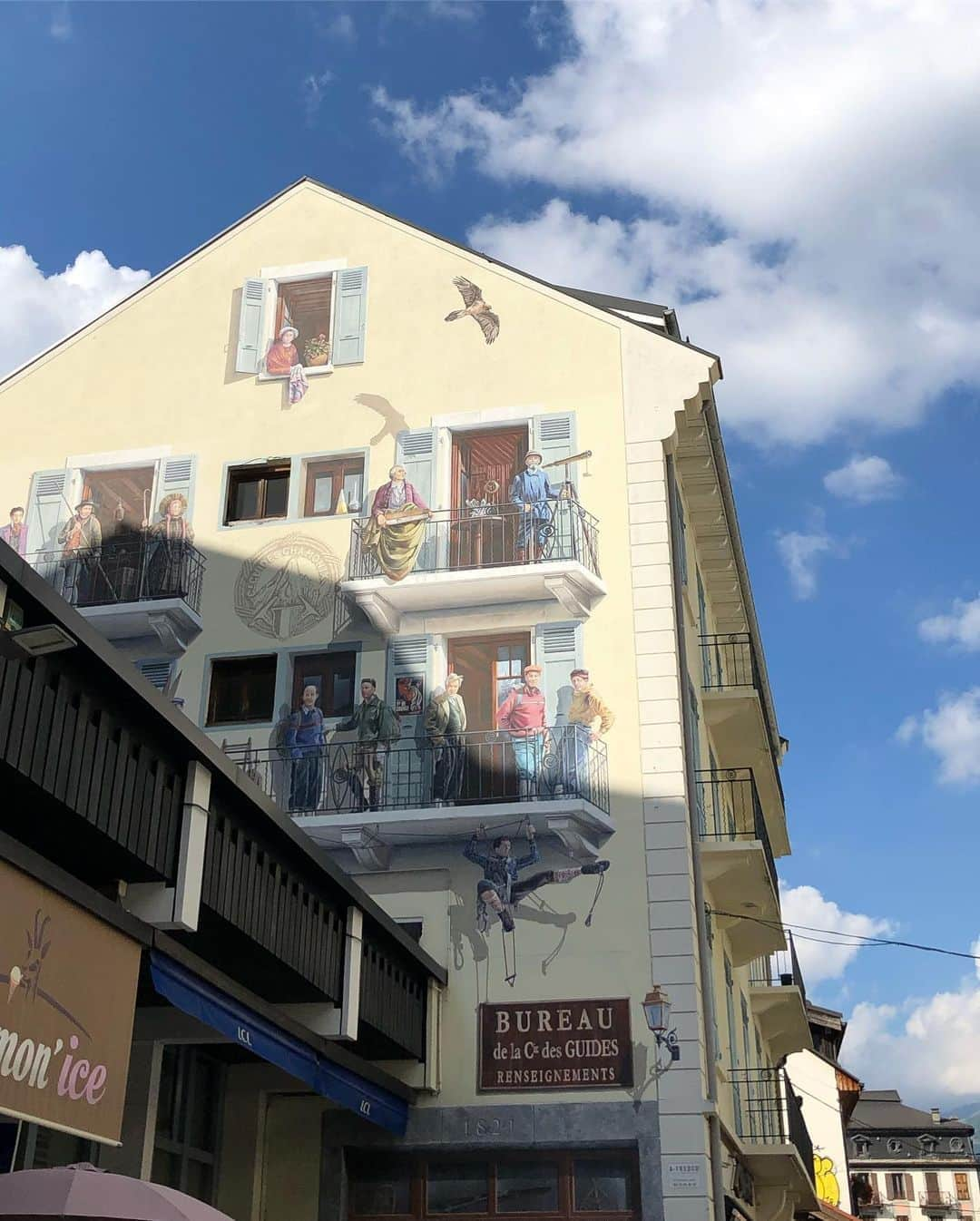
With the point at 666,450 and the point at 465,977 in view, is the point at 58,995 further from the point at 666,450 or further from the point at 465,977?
the point at 666,450

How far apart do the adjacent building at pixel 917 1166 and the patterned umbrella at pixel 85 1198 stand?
106185 millimetres

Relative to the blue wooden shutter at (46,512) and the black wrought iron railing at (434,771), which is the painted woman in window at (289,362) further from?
the black wrought iron railing at (434,771)

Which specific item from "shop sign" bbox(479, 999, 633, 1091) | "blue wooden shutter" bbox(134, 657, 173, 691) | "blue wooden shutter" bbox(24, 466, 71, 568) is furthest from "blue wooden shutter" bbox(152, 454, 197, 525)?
"shop sign" bbox(479, 999, 633, 1091)

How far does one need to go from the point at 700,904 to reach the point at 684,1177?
3236 mm

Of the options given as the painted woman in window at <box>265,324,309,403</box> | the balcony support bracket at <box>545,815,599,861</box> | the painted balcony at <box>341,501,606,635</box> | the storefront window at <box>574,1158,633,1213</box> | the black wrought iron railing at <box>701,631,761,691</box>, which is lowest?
the storefront window at <box>574,1158,633,1213</box>

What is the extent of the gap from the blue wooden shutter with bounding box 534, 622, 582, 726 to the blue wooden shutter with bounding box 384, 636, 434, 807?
4.99 ft

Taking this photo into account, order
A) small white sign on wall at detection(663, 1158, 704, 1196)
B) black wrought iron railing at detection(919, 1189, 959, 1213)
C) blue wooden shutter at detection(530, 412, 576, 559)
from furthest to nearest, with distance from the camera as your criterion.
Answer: black wrought iron railing at detection(919, 1189, 959, 1213) < blue wooden shutter at detection(530, 412, 576, 559) < small white sign on wall at detection(663, 1158, 704, 1196)

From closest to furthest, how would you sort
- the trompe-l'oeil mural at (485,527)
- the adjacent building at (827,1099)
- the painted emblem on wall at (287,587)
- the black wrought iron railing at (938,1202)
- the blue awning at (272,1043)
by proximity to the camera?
the blue awning at (272,1043)
the trompe-l'oeil mural at (485,527)
the painted emblem on wall at (287,587)
the adjacent building at (827,1099)
the black wrought iron railing at (938,1202)

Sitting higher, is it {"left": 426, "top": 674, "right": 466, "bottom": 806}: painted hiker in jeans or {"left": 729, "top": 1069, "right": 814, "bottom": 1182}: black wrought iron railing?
{"left": 426, "top": 674, "right": 466, "bottom": 806}: painted hiker in jeans

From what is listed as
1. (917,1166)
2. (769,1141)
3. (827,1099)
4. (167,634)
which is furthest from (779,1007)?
(917,1166)

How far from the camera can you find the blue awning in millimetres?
10914

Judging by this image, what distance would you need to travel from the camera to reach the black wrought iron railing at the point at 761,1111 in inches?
860

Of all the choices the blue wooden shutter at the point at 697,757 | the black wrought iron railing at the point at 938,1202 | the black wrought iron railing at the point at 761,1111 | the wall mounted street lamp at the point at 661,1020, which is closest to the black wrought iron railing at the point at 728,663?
the blue wooden shutter at the point at 697,757

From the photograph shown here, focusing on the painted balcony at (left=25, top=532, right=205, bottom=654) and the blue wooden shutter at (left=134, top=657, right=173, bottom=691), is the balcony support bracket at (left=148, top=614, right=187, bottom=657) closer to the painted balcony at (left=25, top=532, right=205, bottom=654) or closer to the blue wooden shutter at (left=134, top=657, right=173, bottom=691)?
the painted balcony at (left=25, top=532, right=205, bottom=654)
